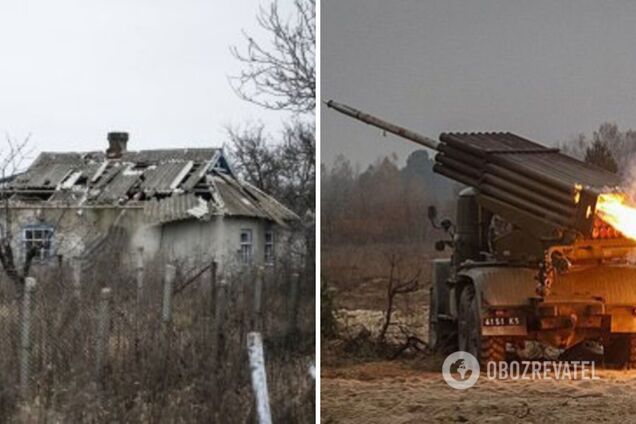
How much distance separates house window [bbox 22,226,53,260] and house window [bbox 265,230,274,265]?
1132mm

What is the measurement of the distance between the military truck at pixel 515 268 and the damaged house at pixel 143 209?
2.51ft

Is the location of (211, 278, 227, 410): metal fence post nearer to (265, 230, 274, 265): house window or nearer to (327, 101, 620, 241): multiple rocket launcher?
(265, 230, 274, 265): house window

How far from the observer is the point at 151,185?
6.29 m

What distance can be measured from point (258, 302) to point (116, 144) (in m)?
1.14

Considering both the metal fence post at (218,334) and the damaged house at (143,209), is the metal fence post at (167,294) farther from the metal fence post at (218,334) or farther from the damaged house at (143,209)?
the metal fence post at (218,334)

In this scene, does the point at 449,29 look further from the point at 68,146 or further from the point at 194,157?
the point at 68,146

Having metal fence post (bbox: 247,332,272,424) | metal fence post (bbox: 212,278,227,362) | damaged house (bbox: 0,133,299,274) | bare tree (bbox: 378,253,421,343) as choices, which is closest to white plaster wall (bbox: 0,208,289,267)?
damaged house (bbox: 0,133,299,274)

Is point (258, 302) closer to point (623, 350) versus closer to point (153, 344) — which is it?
point (153, 344)

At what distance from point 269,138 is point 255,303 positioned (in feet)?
2.93

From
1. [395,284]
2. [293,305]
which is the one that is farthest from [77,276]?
[395,284]

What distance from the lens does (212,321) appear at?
642 centimetres

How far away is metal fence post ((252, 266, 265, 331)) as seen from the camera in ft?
21.2

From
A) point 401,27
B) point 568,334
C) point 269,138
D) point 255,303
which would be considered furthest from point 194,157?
point 568,334

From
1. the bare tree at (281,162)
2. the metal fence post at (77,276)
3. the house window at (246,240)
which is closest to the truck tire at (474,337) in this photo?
the bare tree at (281,162)
